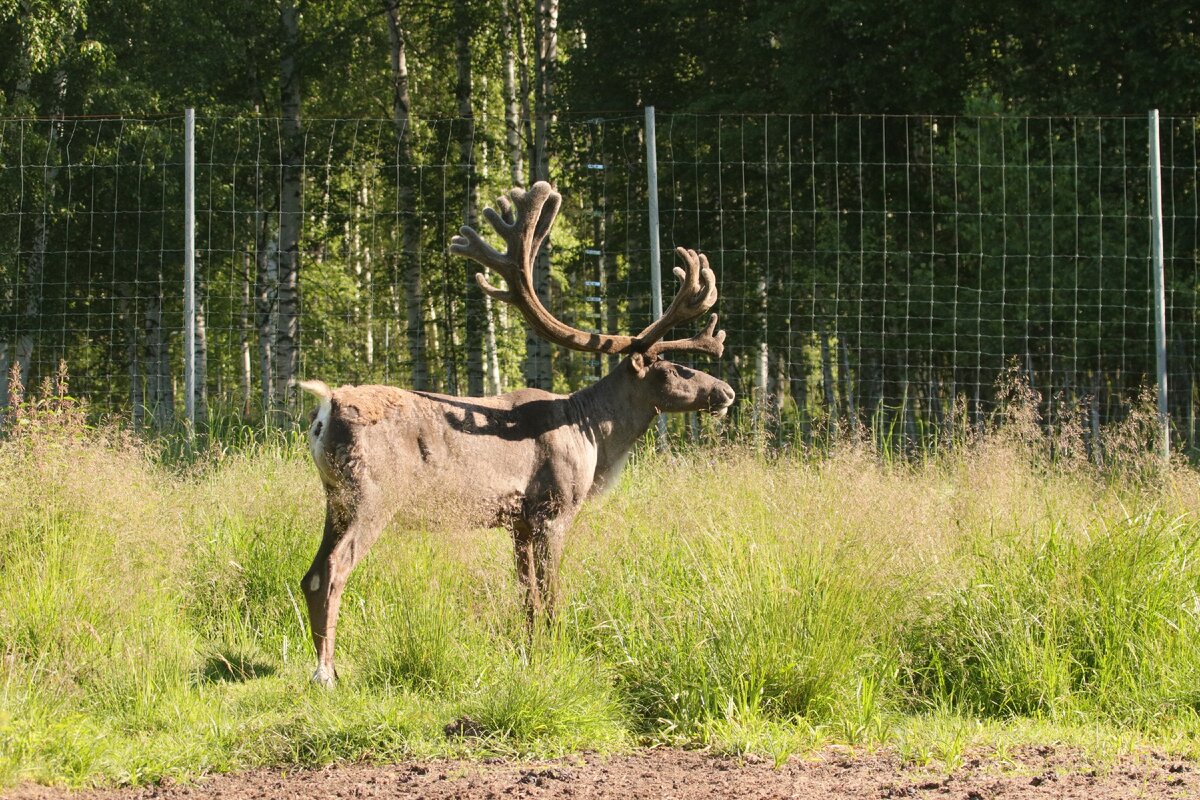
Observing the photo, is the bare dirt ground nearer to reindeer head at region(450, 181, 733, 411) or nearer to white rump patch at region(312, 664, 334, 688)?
white rump patch at region(312, 664, 334, 688)

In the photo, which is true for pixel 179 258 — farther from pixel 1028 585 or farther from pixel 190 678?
pixel 1028 585

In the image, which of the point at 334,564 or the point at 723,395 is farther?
the point at 723,395

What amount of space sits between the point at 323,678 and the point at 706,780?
76.5 inches

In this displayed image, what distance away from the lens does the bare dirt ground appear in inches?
185

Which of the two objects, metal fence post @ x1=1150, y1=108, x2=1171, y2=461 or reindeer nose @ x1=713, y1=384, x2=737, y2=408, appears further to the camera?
metal fence post @ x1=1150, y1=108, x2=1171, y2=461

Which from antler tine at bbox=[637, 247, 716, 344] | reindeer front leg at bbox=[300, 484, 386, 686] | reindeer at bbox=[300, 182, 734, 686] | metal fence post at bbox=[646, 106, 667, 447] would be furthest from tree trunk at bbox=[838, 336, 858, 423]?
reindeer front leg at bbox=[300, 484, 386, 686]

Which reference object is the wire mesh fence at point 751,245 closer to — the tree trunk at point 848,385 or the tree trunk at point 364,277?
the tree trunk at point 848,385

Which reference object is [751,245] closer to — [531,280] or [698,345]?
[698,345]

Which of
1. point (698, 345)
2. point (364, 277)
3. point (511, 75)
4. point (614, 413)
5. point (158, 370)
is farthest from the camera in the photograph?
point (364, 277)

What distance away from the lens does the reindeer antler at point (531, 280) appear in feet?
23.6

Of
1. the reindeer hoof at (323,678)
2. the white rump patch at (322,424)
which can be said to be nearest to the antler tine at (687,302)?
the white rump patch at (322,424)

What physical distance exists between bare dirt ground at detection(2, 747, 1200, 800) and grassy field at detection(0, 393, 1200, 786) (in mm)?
133

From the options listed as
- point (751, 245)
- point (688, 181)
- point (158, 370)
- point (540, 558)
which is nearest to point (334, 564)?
point (540, 558)

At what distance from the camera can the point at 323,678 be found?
5.83m
